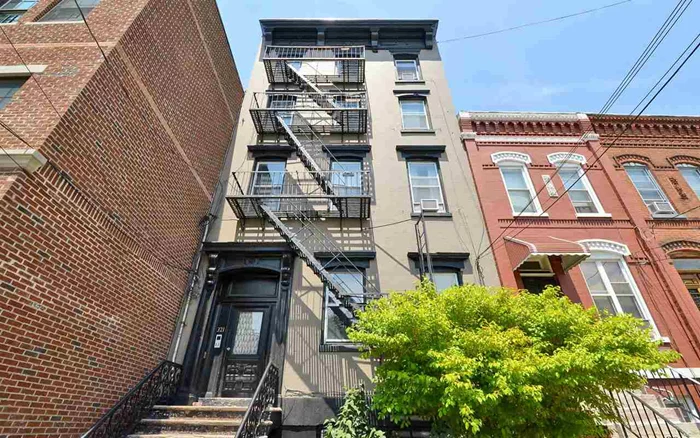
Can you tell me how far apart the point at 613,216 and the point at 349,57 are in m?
11.0

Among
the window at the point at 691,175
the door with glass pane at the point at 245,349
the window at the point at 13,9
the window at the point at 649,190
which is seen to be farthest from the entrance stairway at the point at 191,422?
the window at the point at 691,175

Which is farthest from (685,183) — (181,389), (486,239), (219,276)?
(181,389)

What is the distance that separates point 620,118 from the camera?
1094 cm

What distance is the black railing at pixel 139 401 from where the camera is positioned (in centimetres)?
505

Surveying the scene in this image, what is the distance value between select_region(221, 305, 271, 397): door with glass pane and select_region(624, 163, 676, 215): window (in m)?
12.2

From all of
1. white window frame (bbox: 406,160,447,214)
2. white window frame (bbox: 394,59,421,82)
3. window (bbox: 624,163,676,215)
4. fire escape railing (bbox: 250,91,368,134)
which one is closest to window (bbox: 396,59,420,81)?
white window frame (bbox: 394,59,421,82)

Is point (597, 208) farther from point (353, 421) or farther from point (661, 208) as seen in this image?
point (353, 421)

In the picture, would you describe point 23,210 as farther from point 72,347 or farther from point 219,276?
point 219,276

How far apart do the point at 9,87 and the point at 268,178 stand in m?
5.92

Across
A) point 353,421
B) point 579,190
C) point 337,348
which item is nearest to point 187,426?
point 353,421

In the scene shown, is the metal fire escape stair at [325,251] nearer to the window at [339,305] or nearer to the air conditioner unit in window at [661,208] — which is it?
the window at [339,305]

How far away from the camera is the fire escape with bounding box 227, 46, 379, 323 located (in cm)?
836

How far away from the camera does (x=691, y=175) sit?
33.6ft

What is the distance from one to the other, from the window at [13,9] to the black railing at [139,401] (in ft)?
28.6
